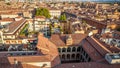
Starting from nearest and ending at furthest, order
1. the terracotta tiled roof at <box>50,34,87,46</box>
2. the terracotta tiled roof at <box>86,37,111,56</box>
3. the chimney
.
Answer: the terracotta tiled roof at <box>86,37,111,56</box> < the chimney < the terracotta tiled roof at <box>50,34,87,46</box>

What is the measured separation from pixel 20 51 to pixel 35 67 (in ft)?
24.6

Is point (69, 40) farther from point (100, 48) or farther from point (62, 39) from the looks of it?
point (100, 48)

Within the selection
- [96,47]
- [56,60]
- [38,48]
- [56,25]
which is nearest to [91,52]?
[96,47]

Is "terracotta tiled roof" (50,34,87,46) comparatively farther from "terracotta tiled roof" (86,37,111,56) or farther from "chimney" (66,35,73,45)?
"terracotta tiled roof" (86,37,111,56)

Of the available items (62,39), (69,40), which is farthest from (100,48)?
(62,39)

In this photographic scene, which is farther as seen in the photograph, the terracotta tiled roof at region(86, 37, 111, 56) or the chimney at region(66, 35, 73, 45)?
the chimney at region(66, 35, 73, 45)

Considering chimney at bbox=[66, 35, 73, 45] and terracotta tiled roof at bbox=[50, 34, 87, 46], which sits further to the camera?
terracotta tiled roof at bbox=[50, 34, 87, 46]

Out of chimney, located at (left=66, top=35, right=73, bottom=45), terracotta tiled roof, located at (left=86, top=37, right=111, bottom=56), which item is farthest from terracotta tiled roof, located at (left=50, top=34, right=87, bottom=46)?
terracotta tiled roof, located at (left=86, top=37, right=111, bottom=56)

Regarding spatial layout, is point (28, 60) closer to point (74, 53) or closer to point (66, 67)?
point (66, 67)

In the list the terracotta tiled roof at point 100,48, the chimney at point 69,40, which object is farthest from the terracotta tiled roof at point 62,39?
the terracotta tiled roof at point 100,48

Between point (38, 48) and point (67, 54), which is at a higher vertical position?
point (38, 48)

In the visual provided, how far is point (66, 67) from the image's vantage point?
109 feet

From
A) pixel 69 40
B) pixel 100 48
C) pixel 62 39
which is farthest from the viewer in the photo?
pixel 62 39

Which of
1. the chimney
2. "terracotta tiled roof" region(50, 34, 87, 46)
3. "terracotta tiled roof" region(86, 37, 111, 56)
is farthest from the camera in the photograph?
"terracotta tiled roof" region(50, 34, 87, 46)
